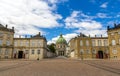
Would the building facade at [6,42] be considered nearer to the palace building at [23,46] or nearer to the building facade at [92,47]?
the palace building at [23,46]

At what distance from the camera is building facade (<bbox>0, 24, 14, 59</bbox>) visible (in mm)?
50947

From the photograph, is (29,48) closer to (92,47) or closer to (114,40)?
(92,47)

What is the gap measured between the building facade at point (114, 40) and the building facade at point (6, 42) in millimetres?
35410

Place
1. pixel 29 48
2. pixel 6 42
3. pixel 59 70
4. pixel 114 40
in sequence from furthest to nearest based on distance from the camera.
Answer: pixel 29 48 < pixel 6 42 < pixel 114 40 < pixel 59 70

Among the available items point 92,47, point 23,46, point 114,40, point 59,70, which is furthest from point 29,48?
point 59,70

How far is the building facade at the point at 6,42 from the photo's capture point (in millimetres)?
50947

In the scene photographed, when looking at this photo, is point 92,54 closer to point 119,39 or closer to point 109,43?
point 109,43

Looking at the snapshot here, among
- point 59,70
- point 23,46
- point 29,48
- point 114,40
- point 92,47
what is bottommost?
point 59,70

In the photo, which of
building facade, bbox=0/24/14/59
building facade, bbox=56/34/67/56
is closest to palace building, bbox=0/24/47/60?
building facade, bbox=0/24/14/59

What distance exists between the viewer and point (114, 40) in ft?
160

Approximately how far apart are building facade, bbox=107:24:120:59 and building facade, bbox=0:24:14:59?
35.4 m

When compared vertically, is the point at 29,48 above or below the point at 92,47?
below

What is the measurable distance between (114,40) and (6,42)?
126ft

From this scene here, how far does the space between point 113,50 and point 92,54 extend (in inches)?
304
